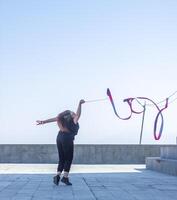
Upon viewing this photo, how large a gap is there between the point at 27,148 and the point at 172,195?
1930cm

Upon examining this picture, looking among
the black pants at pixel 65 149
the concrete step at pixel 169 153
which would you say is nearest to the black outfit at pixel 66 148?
the black pants at pixel 65 149

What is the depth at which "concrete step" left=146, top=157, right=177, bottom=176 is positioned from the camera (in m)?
15.6

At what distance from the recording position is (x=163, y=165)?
17.1 metres

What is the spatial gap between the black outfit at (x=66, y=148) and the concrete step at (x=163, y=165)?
4.64 metres

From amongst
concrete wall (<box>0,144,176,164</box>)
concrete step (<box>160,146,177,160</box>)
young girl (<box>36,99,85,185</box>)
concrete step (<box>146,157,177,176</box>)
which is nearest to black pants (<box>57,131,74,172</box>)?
young girl (<box>36,99,85,185</box>)

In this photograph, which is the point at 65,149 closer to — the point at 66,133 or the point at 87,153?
the point at 66,133

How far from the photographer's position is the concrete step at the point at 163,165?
15551 millimetres

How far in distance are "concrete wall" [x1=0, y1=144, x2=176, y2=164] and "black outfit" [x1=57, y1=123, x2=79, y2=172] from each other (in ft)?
52.9

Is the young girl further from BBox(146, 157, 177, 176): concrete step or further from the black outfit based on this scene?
BBox(146, 157, 177, 176): concrete step

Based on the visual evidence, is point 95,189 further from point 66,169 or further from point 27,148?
point 27,148

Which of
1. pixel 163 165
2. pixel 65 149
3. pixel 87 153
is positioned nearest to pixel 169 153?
pixel 163 165

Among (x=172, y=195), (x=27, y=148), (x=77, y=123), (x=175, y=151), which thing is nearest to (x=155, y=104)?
(x=27, y=148)

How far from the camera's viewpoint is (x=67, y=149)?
459 inches

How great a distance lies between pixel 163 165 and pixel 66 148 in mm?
6216
